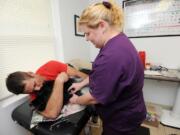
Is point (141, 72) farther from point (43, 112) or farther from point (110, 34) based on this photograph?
point (43, 112)

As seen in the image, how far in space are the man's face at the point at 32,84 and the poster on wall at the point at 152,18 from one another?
1804 millimetres

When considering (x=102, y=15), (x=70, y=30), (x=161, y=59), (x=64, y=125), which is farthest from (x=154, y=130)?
(x=70, y=30)

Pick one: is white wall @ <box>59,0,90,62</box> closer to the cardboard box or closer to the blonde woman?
the blonde woman

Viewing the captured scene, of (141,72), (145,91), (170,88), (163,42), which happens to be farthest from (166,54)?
(141,72)

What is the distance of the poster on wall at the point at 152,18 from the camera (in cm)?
198

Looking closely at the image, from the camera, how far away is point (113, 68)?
0.66m

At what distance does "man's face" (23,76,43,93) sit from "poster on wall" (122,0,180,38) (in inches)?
71.0

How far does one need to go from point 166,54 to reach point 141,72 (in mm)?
1616

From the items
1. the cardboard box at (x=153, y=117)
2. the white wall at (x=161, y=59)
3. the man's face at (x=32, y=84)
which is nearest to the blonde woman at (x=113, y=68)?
the man's face at (x=32, y=84)

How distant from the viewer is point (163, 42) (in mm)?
2125

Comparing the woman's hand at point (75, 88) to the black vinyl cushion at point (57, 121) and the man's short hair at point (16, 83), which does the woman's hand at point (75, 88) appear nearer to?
the black vinyl cushion at point (57, 121)

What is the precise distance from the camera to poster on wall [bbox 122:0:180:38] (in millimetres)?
1982

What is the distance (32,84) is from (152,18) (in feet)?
6.51

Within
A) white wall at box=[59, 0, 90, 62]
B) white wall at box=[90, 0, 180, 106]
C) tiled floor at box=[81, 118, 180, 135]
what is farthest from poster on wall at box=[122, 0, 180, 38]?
tiled floor at box=[81, 118, 180, 135]
